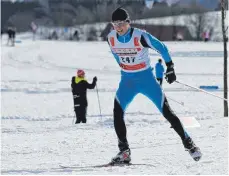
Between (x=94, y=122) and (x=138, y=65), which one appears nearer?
(x=138, y=65)

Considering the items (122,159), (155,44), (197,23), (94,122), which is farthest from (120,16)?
(197,23)

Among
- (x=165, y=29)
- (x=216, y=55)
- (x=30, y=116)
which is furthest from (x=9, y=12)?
(x=30, y=116)

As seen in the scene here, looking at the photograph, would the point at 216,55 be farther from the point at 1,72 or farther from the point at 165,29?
the point at 165,29

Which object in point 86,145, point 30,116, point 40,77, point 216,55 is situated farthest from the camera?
point 216,55

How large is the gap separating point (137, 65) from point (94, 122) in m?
6.98

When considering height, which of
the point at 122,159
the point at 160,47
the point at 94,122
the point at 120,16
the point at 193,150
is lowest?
the point at 94,122

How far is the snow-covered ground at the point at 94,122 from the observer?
18.3 ft

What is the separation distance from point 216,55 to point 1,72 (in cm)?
1575

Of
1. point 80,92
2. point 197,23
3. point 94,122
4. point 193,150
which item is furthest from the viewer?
point 197,23

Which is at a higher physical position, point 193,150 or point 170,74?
point 170,74

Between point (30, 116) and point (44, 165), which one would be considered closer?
point (44, 165)

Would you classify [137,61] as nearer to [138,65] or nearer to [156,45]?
[138,65]

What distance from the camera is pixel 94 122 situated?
12.2m

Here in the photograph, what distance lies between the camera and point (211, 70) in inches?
1065
